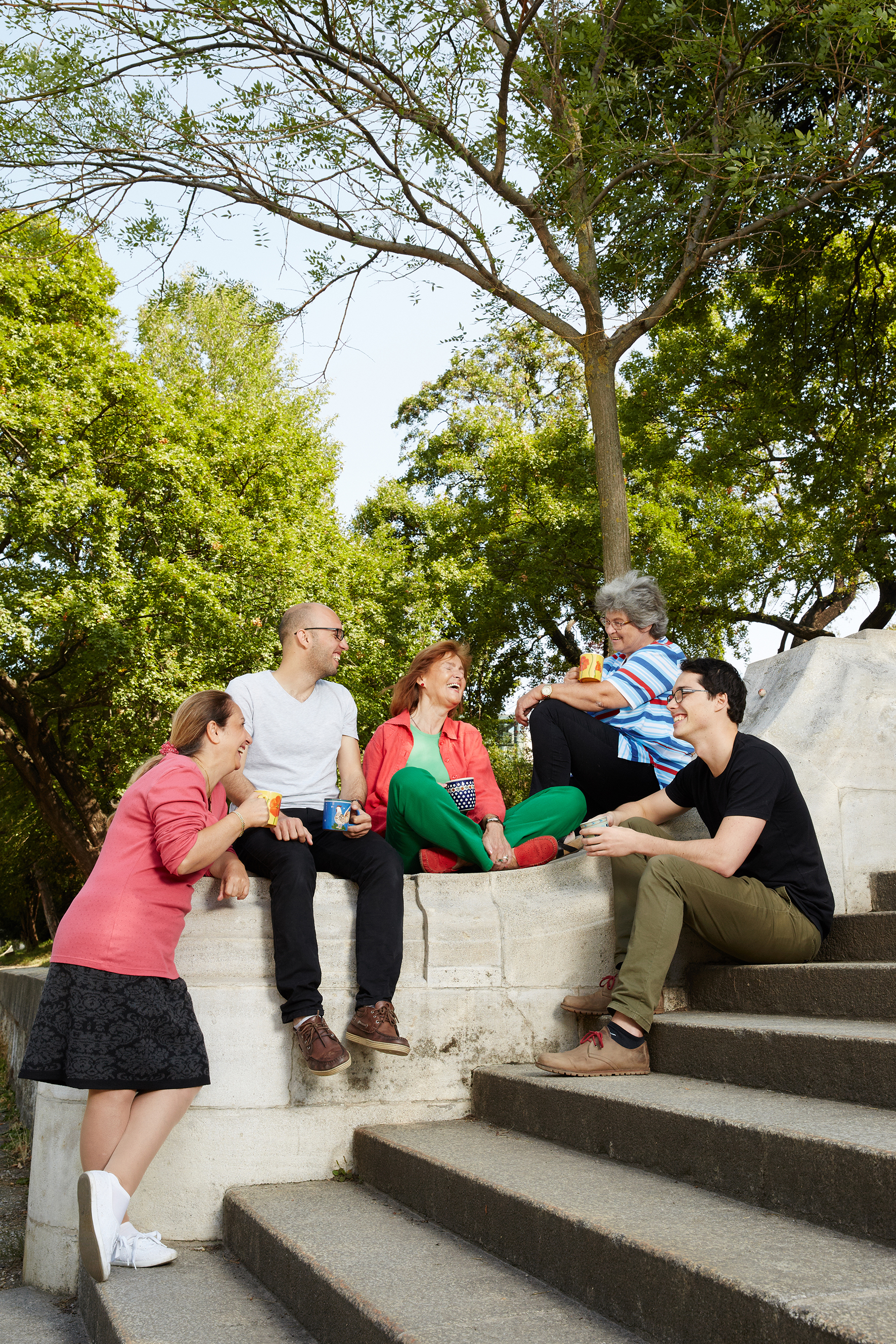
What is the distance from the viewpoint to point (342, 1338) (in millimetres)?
2510

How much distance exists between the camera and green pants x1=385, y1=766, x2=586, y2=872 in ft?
14.0

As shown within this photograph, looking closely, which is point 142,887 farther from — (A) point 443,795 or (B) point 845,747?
(B) point 845,747

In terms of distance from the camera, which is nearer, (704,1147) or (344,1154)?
(704,1147)

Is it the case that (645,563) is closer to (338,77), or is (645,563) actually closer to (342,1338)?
(338,77)

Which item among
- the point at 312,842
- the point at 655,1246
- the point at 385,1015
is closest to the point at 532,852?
the point at 312,842

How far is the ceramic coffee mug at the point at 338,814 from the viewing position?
3.89m

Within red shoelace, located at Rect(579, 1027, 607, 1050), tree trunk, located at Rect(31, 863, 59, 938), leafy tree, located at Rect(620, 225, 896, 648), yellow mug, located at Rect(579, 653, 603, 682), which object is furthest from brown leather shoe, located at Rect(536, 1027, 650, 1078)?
tree trunk, located at Rect(31, 863, 59, 938)

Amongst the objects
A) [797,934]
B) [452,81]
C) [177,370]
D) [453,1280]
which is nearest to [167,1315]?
[453,1280]

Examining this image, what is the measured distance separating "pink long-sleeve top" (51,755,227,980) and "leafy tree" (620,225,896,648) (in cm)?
996

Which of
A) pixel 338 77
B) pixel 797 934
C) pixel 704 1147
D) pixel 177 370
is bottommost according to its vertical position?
pixel 704 1147

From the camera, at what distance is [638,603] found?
528 cm

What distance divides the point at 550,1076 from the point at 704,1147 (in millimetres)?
972

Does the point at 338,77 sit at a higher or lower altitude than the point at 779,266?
higher

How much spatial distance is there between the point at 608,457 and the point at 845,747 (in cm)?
519
